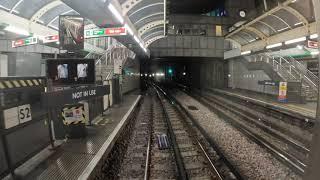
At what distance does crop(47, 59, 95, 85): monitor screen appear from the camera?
7.99 m

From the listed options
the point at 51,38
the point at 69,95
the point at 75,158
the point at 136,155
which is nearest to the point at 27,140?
the point at 75,158

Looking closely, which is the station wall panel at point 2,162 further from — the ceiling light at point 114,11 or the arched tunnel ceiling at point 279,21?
the arched tunnel ceiling at point 279,21

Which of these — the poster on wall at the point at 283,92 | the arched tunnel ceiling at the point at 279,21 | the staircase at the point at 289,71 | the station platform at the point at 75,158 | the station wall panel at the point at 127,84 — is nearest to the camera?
the station platform at the point at 75,158

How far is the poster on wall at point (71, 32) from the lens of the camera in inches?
394

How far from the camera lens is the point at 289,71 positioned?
64.2 feet

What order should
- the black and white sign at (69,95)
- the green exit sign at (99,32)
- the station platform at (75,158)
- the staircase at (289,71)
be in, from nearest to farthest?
the station platform at (75,158) → the black and white sign at (69,95) → the green exit sign at (99,32) → the staircase at (289,71)

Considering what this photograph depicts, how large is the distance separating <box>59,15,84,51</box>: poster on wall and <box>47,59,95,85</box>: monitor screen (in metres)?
2.29

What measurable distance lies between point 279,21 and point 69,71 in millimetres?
11343

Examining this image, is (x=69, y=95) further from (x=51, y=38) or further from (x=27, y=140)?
(x=51, y=38)

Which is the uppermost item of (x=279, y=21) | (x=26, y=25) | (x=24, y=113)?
(x=279, y=21)

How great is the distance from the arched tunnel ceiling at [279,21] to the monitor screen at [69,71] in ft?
26.4

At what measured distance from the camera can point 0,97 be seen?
14.5 ft

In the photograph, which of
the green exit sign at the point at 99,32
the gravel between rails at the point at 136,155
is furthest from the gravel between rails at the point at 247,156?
the green exit sign at the point at 99,32

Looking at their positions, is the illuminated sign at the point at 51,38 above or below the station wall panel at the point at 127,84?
above
